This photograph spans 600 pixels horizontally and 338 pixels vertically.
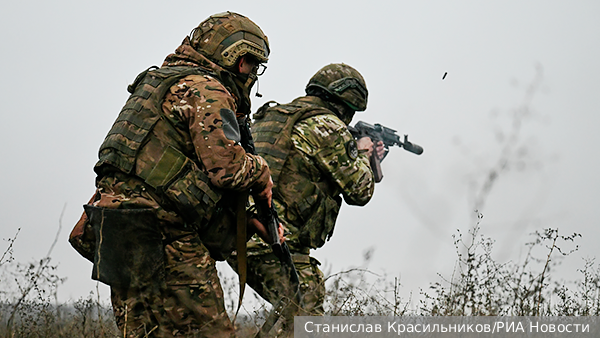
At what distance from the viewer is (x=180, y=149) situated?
133 inches

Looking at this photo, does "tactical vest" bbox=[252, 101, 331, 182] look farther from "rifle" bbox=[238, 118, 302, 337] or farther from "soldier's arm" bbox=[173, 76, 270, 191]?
"soldier's arm" bbox=[173, 76, 270, 191]

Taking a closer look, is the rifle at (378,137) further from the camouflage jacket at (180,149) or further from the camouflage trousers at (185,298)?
the camouflage trousers at (185,298)

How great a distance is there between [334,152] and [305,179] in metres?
0.28

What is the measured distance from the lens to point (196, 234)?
338 centimetres

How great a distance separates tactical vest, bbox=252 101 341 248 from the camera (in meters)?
4.90

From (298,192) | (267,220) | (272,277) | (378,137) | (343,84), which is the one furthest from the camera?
(378,137)

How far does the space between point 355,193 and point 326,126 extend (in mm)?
524

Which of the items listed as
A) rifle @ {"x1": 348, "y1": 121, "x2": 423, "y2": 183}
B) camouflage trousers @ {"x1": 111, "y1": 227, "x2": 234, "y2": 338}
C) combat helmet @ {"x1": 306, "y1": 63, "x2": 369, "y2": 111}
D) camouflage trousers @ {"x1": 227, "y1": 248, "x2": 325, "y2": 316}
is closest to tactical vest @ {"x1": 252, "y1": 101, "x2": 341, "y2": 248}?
camouflage trousers @ {"x1": 227, "y1": 248, "x2": 325, "y2": 316}

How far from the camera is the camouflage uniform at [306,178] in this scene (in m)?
4.88

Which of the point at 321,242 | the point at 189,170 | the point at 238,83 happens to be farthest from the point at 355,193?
the point at 189,170

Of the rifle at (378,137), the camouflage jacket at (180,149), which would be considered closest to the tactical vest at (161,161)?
the camouflage jacket at (180,149)

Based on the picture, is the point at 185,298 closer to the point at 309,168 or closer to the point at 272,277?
the point at 272,277

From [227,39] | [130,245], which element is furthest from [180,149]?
[227,39]

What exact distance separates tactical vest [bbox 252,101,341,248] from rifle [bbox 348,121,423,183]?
43.1 inches
